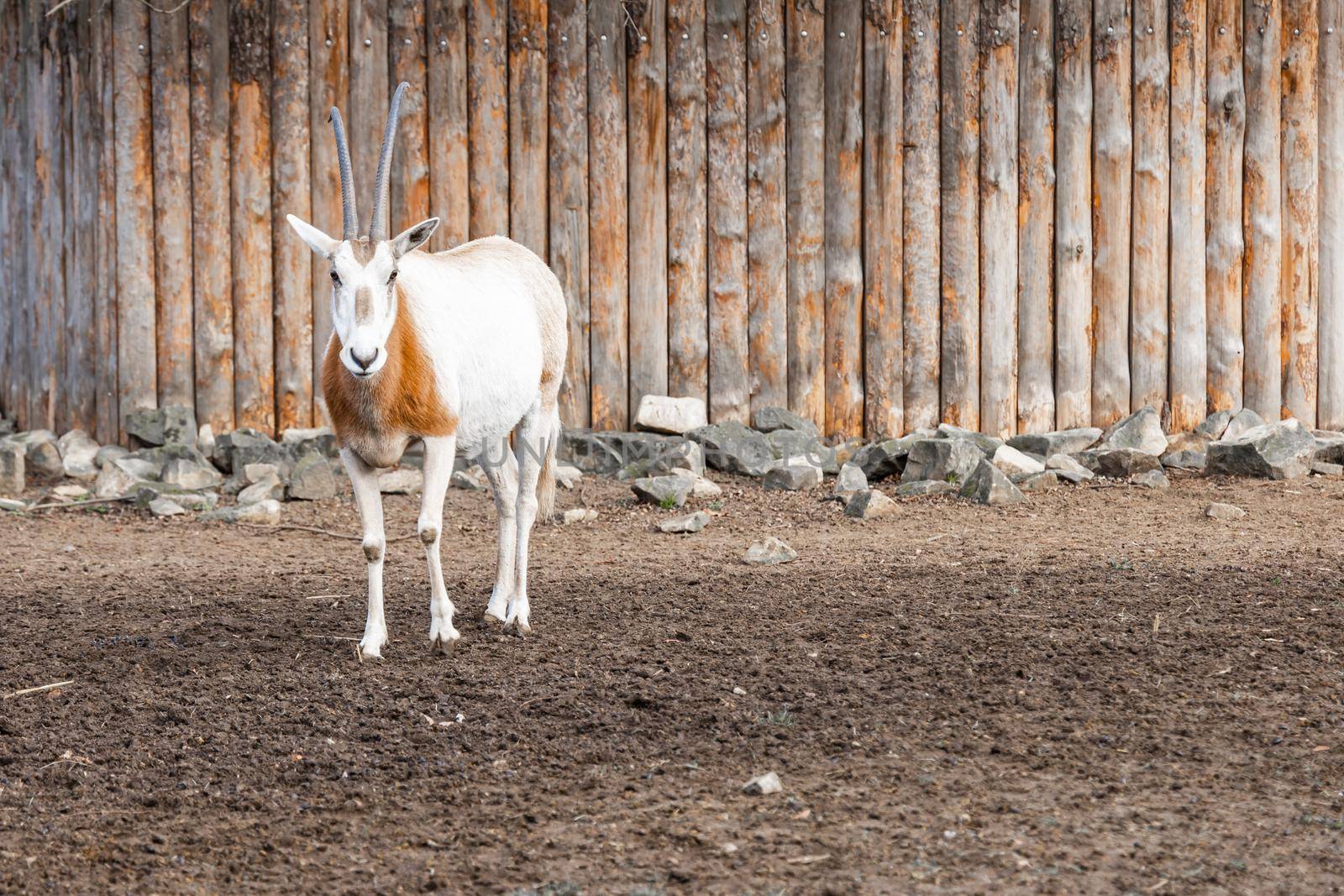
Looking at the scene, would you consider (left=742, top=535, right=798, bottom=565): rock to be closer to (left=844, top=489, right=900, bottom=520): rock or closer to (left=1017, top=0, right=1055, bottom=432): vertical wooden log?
(left=844, top=489, right=900, bottom=520): rock

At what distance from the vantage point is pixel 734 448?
361 inches

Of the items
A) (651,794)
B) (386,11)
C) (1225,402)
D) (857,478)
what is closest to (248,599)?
(651,794)

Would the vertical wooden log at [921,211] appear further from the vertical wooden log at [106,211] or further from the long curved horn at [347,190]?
the long curved horn at [347,190]

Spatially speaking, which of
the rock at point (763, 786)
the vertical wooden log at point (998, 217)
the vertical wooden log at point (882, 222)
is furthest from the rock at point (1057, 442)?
the rock at point (763, 786)

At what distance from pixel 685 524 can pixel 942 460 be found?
5.98ft

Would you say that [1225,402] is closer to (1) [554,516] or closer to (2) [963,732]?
(1) [554,516]

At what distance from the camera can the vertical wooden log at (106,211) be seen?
375 inches

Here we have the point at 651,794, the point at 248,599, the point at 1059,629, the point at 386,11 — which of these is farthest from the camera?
the point at 386,11

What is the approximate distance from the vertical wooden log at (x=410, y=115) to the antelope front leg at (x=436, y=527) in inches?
171

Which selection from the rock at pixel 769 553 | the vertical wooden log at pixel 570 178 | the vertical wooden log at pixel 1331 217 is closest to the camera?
the rock at pixel 769 553

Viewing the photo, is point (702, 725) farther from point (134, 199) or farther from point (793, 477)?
point (134, 199)

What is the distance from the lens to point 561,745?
428 cm

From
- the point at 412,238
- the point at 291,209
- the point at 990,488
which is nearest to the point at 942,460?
the point at 990,488

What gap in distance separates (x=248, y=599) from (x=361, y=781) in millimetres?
2314
